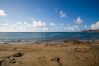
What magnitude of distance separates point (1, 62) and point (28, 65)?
141 centimetres

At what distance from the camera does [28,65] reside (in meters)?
6.34

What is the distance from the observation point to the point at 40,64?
21.3 feet

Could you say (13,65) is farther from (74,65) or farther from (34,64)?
(74,65)

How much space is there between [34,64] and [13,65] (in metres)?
1.04

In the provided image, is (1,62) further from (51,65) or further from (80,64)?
(80,64)

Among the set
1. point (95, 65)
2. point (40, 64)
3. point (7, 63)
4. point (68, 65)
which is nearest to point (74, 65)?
point (68, 65)

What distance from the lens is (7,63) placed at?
6383mm

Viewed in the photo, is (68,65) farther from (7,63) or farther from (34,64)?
(7,63)

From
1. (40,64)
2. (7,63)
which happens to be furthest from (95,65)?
(7,63)

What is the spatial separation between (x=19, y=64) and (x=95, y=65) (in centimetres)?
383

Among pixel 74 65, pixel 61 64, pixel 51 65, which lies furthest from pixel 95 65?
pixel 51 65

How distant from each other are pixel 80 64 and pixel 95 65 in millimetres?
735

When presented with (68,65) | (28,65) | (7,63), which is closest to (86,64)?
(68,65)

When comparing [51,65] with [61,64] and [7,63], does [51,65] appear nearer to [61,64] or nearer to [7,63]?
[61,64]
